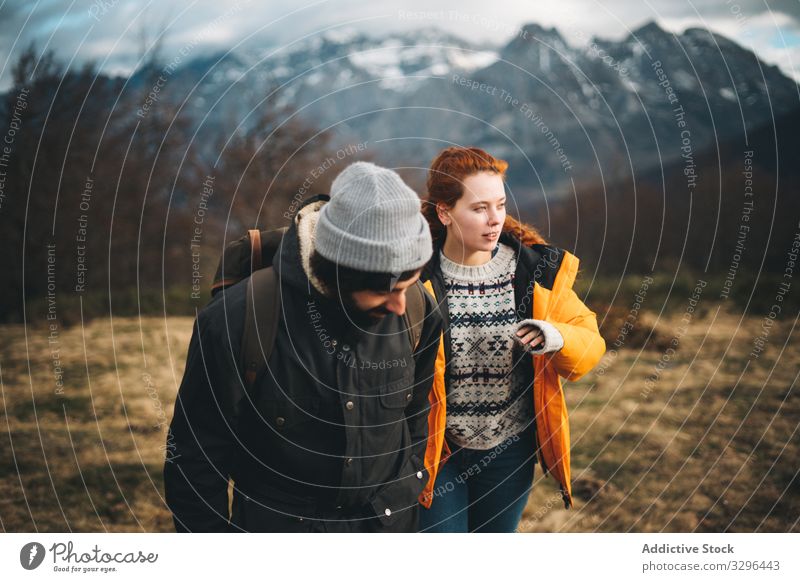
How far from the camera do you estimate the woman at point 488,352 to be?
2617 millimetres

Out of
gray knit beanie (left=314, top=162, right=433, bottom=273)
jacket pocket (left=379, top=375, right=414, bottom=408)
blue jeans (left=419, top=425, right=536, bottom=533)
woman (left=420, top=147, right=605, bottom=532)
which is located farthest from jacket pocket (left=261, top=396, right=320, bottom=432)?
blue jeans (left=419, top=425, right=536, bottom=533)

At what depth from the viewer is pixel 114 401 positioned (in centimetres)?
639

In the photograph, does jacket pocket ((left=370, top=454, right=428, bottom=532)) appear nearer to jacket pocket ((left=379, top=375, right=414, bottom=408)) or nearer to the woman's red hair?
jacket pocket ((left=379, top=375, right=414, bottom=408))

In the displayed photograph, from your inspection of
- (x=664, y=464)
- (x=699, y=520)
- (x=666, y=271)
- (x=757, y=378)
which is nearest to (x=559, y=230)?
(x=666, y=271)

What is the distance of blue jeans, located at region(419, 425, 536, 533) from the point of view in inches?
108

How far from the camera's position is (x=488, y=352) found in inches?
104

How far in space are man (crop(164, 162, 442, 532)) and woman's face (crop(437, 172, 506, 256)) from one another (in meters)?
0.60

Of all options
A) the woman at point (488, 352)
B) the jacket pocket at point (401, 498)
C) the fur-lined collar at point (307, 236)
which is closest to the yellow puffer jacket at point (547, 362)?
the woman at point (488, 352)

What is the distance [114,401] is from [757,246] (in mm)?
7684

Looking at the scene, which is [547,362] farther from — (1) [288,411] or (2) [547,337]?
(1) [288,411]

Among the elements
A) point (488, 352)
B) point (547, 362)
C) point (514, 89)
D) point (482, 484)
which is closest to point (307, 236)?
point (488, 352)

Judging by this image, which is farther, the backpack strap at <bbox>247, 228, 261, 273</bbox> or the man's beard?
the backpack strap at <bbox>247, 228, 261, 273</bbox>

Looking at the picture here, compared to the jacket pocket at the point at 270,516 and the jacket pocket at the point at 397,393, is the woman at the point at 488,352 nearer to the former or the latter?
the jacket pocket at the point at 397,393
